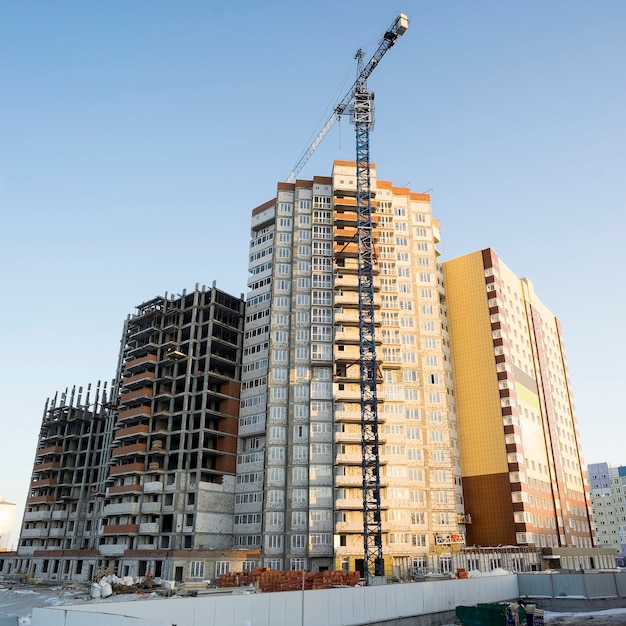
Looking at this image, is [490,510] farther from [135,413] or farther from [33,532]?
[33,532]

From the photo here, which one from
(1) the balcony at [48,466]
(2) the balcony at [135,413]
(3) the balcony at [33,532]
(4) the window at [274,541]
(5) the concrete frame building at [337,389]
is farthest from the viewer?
(1) the balcony at [48,466]

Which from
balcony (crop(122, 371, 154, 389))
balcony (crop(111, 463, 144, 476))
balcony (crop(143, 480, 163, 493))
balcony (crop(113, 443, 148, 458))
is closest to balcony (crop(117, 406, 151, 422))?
balcony (crop(122, 371, 154, 389))

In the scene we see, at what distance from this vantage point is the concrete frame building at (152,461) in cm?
9812

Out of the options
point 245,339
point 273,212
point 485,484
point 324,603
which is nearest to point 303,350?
point 245,339

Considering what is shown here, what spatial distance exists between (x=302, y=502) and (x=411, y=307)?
40.9 metres

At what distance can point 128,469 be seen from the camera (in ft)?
344

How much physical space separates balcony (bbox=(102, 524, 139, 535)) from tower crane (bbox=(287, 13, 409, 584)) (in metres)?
39.5

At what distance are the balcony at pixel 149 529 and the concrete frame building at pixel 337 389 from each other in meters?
13.4

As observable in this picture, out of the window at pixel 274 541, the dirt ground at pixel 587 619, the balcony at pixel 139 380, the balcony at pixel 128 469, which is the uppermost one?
the balcony at pixel 139 380

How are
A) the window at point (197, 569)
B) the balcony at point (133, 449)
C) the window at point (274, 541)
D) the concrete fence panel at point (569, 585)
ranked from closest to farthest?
the concrete fence panel at point (569, 585) < the window at point (197, 569) < the window at point (274, 541) < the balcony at point (133, 449)

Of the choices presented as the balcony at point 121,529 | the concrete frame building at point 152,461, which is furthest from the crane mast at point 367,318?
the balcony at point 121,529

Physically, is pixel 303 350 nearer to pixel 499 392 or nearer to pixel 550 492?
pixel 499 392

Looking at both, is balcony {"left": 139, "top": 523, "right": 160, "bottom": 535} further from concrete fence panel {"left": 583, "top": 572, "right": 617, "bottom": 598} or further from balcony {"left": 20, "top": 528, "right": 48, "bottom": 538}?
concrete fence panel {"left": 583, "top": 572, "right": 617, "bottom": 598}

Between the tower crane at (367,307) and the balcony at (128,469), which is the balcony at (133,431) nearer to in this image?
the balcony at (128,469)
